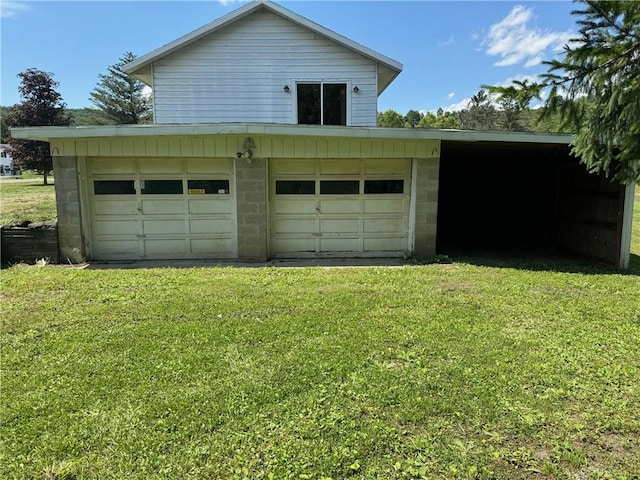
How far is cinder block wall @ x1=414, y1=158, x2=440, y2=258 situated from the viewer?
846cm

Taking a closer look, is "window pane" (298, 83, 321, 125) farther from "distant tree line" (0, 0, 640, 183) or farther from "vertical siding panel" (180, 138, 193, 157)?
"distant tree line" (0, 0, 640, 183)

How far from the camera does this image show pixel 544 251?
1036 centimetres

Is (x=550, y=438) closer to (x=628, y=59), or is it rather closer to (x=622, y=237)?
(x=628, y=59)

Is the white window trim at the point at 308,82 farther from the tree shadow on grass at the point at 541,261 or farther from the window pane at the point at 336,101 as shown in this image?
the tree shadow on grass at the point at 541,261

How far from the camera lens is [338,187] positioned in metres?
8.78

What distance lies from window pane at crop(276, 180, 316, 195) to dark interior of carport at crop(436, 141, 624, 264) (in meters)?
3.01

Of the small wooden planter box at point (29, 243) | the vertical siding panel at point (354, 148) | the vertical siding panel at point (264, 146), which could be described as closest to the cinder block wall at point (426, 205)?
the vertical siding panel at point (354, 148)

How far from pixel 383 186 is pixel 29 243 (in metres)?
7.08

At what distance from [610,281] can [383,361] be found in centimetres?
550

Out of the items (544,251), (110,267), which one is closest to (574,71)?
(544,251)

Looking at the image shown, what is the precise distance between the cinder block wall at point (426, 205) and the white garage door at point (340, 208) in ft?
1.13

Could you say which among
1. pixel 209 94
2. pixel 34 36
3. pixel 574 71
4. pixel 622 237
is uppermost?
pixel 34 36

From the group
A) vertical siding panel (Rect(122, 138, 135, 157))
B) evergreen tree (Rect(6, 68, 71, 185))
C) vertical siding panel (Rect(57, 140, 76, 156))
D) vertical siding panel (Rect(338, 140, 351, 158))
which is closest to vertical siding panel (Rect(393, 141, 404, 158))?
vertical siding panel (Rect(338, 140, 351, 158))

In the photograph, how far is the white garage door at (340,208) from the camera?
8680mm
